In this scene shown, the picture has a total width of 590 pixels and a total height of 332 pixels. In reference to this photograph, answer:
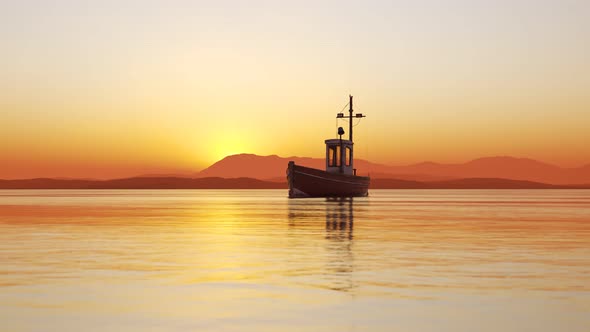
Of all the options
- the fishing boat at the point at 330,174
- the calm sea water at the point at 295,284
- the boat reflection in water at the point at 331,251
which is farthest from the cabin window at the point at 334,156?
the calm sea water at the point at 295,284

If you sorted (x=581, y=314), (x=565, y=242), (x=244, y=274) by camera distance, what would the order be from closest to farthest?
(x=581, y=314) → (x=244, y=274) → (x=565, y=242)

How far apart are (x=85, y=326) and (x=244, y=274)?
251 inches

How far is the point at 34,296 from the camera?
13250mm

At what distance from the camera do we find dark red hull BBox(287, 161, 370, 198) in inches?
3524

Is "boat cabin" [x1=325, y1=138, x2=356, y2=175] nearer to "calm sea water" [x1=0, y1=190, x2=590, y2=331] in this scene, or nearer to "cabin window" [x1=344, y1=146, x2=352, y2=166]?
"cabin window" [x1=344, y1=146, x2=352, y2=166]

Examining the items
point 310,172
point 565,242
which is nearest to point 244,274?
point 565,242

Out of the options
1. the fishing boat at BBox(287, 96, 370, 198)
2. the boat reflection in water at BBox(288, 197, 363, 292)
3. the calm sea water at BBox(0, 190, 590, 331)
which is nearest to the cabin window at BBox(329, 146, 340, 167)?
the fishing boat at BBox(287, 96, 370, 198)

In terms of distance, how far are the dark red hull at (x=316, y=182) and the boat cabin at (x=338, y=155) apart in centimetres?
131

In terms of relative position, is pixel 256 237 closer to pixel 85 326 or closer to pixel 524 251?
pixel 524 251

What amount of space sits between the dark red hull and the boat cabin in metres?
1.31

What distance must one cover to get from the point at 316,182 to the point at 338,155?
13.7 feet

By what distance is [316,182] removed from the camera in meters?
90.4

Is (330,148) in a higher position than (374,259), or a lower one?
higher

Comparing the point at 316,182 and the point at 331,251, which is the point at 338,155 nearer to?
the point at 316,182
